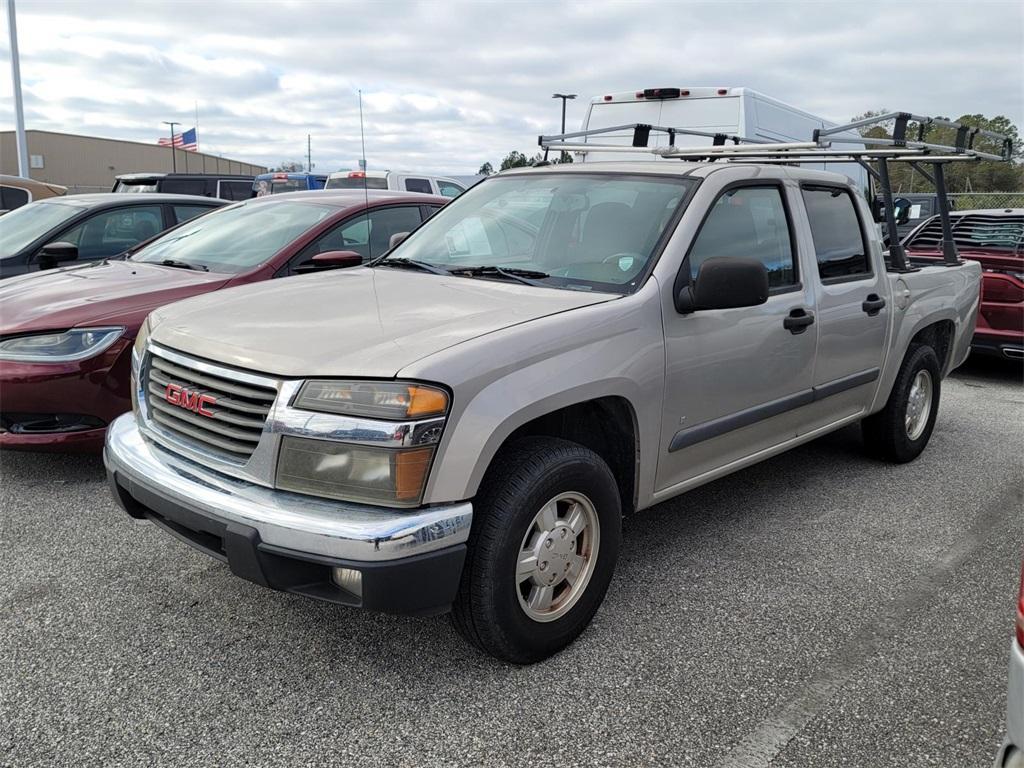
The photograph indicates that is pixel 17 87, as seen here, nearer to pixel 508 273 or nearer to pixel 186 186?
pixel 186 186

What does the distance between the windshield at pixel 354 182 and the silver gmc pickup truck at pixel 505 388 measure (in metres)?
12.0

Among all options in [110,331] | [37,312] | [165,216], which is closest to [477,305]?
[110,331]

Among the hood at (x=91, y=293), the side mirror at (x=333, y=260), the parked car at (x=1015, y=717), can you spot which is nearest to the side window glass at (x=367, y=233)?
the side mirror at (x=333, y=260)

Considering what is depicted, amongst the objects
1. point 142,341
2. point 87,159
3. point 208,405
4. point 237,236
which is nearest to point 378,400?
point 208,405

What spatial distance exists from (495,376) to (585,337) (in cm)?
45

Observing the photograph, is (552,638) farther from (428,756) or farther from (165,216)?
(165,216)

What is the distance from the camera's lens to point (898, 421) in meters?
5.11

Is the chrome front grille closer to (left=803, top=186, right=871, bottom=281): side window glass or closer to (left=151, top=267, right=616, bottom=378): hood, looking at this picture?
(left=151, top=267, right=616, bottom=378): hood

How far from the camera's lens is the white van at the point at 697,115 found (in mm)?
9680

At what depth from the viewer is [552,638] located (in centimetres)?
295

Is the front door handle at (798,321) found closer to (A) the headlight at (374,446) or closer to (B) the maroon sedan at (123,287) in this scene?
(A) the headlight at (374,446)

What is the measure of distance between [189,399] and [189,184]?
50.1 ft

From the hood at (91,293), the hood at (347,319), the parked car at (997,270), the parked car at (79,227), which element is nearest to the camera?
the hood at (347,319)

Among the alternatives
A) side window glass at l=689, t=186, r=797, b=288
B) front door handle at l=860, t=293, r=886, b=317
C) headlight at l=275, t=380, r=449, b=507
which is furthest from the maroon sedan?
front door handle at l=860, t=293, r=886, b=317
